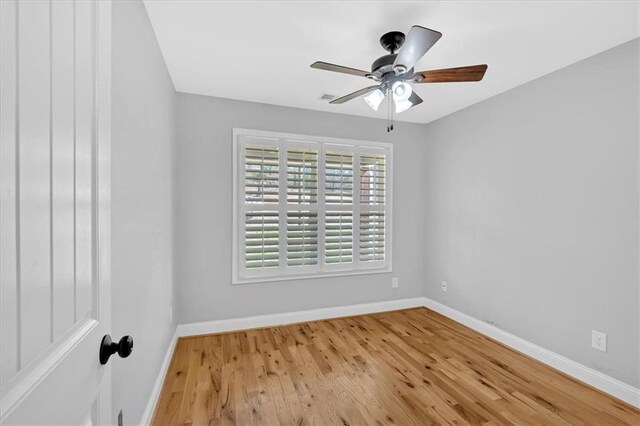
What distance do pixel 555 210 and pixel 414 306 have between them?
200 cm

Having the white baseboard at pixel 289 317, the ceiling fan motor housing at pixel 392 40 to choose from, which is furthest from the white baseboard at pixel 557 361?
the ceiling fan motor housing at pixel 392 40

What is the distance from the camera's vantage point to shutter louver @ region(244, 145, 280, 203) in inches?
124

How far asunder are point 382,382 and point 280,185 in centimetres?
210

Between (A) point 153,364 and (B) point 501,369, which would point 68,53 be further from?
(B) point 501,369

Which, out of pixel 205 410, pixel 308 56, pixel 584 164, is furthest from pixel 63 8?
pixel 584 164

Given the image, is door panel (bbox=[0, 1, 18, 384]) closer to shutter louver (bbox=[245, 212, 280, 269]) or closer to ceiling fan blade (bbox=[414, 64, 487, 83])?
ceiling fan blade (bbox=[414, 64, 487, 83])

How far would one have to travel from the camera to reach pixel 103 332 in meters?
0.78

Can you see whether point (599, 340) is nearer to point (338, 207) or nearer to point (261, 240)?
point (338, 207)

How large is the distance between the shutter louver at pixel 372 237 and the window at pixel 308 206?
0.01 m

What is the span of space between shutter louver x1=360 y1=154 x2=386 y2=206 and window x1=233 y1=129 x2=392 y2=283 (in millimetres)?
12

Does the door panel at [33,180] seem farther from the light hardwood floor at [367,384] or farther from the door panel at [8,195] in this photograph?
the light hardwood floor at [367,384]

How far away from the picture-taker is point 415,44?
4.98 ft

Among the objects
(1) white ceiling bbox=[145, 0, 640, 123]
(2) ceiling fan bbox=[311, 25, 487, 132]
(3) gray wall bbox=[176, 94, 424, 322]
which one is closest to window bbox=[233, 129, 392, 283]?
(3) gray wall bbox=[176, 94, 424, 322]

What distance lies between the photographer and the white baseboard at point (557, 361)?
201 centimetres
